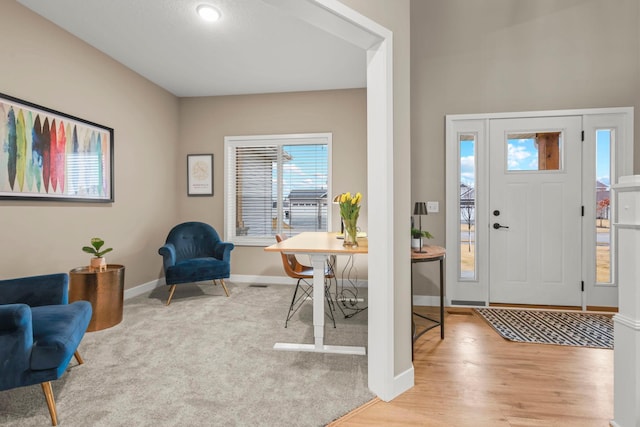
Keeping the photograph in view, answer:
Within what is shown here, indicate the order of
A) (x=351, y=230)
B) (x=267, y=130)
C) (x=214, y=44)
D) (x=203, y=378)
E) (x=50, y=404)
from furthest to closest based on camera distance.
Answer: (x=267, y=130) → (x=214, y=44) → (x=351, y=230) → (x=203, y=378) → (x=50, y=404)

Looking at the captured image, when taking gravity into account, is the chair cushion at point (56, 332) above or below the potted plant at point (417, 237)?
below

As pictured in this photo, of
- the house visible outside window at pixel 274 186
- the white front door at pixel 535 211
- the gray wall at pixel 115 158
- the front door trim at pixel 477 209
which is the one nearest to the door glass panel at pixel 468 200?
the front door trim at pixel 477 209

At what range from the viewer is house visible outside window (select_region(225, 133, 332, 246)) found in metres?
4.56

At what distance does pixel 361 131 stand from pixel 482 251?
2.19 metres

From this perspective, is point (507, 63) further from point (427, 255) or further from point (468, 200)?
point (427, 255)

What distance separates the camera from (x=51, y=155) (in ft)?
9.45

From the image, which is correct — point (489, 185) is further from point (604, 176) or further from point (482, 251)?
point (604, 176)

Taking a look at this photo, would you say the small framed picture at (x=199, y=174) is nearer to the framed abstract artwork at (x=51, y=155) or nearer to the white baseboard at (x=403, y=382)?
the framed abstract artwork at (x=51, y=155)

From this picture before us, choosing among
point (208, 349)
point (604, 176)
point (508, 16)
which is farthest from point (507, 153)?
point (208, 349)

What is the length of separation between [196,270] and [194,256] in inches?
22.6

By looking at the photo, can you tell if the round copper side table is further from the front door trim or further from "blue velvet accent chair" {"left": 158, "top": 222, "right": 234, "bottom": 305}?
the front door trim

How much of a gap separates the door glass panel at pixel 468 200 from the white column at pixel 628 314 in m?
2.05

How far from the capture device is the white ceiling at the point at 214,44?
266 cm

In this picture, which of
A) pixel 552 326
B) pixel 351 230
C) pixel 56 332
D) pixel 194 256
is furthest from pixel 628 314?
pixel 194 256
